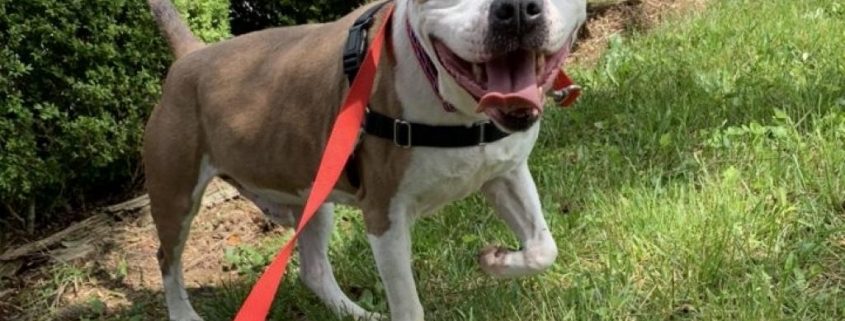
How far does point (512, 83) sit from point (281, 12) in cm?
443

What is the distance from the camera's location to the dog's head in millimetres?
2732

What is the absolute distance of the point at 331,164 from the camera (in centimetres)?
313

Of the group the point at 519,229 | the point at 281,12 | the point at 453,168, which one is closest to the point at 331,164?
the point at 453,168

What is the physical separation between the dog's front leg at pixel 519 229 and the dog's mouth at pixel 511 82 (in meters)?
0.87

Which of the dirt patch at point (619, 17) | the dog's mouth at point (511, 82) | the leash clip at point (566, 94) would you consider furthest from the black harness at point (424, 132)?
the dirt patch at point (619, 17)

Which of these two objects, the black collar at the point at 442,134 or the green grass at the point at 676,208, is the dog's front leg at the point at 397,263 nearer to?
the black collar at the point at 442,134

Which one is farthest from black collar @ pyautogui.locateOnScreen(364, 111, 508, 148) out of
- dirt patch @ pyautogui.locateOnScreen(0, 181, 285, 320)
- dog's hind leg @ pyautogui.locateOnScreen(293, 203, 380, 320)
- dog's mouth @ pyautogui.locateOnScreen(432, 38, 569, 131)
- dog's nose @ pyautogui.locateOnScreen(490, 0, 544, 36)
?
dirt patch @ pyautogui.locateOnScreen(0, 181, 285, 320)

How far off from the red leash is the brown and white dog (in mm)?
132

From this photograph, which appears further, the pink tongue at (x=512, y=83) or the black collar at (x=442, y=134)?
the black collar at (x=442, y=134)

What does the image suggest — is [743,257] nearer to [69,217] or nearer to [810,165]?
[810,165]

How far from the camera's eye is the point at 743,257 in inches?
151

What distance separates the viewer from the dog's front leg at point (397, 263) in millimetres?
3521

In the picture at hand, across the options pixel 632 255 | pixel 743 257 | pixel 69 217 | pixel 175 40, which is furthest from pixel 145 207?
pixel 743 257

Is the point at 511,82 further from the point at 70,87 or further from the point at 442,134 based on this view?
the point at 70,87
